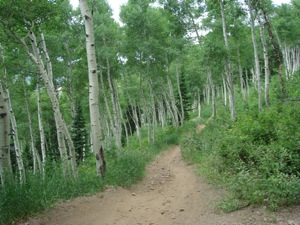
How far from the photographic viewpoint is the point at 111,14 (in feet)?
58.4

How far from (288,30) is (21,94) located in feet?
79.4

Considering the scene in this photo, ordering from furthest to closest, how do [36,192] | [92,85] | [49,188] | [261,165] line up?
[92,85]
[49,188]
[261,165]
[36,192]

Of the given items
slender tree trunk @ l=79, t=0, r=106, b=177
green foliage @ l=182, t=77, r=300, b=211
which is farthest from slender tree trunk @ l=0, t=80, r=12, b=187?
green foliage @ l=182, t=77, r=300, b=211

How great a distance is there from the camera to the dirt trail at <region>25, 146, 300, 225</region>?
4.19 meters

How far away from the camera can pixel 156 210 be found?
5559 mm

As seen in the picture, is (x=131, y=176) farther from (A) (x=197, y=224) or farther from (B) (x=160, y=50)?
(B) (x=160, y=50)

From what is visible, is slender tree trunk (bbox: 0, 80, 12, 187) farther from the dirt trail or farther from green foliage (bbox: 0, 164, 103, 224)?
the dirt trail

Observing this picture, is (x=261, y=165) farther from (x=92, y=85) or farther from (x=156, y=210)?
(x=92, y=85)

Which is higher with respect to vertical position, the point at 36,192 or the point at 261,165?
the point at 36,192

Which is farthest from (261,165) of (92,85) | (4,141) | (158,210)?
(4,141)

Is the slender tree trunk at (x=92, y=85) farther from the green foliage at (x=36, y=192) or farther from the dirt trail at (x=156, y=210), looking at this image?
the dirt trail at (x=156, y=210)

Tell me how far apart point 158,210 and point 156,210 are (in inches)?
1.8

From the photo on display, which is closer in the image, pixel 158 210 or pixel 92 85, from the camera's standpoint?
pixel 158 210

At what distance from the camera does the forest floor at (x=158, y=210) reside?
4.12m
